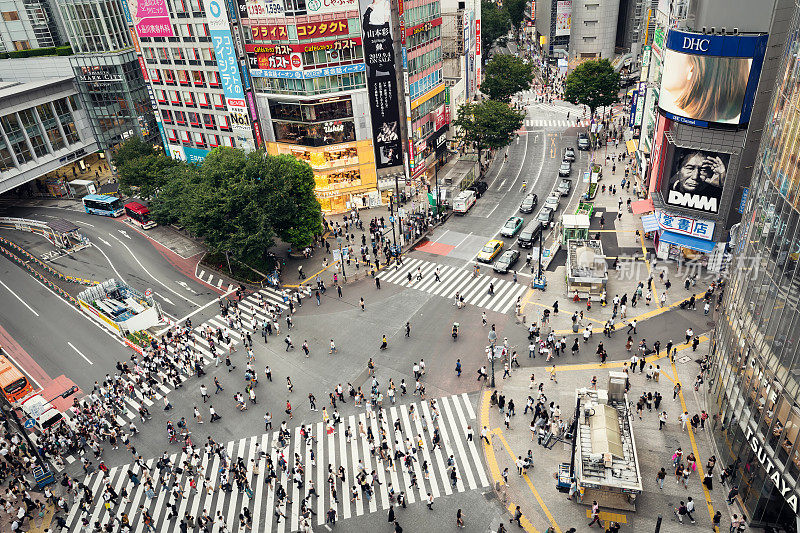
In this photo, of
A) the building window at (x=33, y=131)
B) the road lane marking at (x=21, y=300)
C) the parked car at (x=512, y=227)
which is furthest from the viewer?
the building window at (x=33, y=131)

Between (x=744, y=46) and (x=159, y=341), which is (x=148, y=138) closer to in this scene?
(x=159, y=341)

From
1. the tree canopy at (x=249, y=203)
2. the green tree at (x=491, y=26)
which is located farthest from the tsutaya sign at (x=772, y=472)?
the green tree at (x=491, y=26)

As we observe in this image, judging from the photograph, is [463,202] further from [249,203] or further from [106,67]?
[106,67]

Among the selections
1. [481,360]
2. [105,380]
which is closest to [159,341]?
[105,380]

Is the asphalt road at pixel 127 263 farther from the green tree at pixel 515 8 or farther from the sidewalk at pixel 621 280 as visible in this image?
the green tree at pixel 515 8

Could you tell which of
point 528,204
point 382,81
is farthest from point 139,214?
point 528,204

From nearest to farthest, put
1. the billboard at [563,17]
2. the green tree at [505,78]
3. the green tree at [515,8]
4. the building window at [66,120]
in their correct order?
the building window at [66,120]
the green tree at [505,78]
the billboard at [563,17]
the green tree at [515,8]

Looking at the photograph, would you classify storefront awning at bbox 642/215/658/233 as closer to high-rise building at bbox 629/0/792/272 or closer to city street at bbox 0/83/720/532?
high-rise building at bbox 629/0/792/272

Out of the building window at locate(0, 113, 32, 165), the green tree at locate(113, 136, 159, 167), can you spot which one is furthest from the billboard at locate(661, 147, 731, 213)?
the building window at locate(0, 113, 32, 165)
